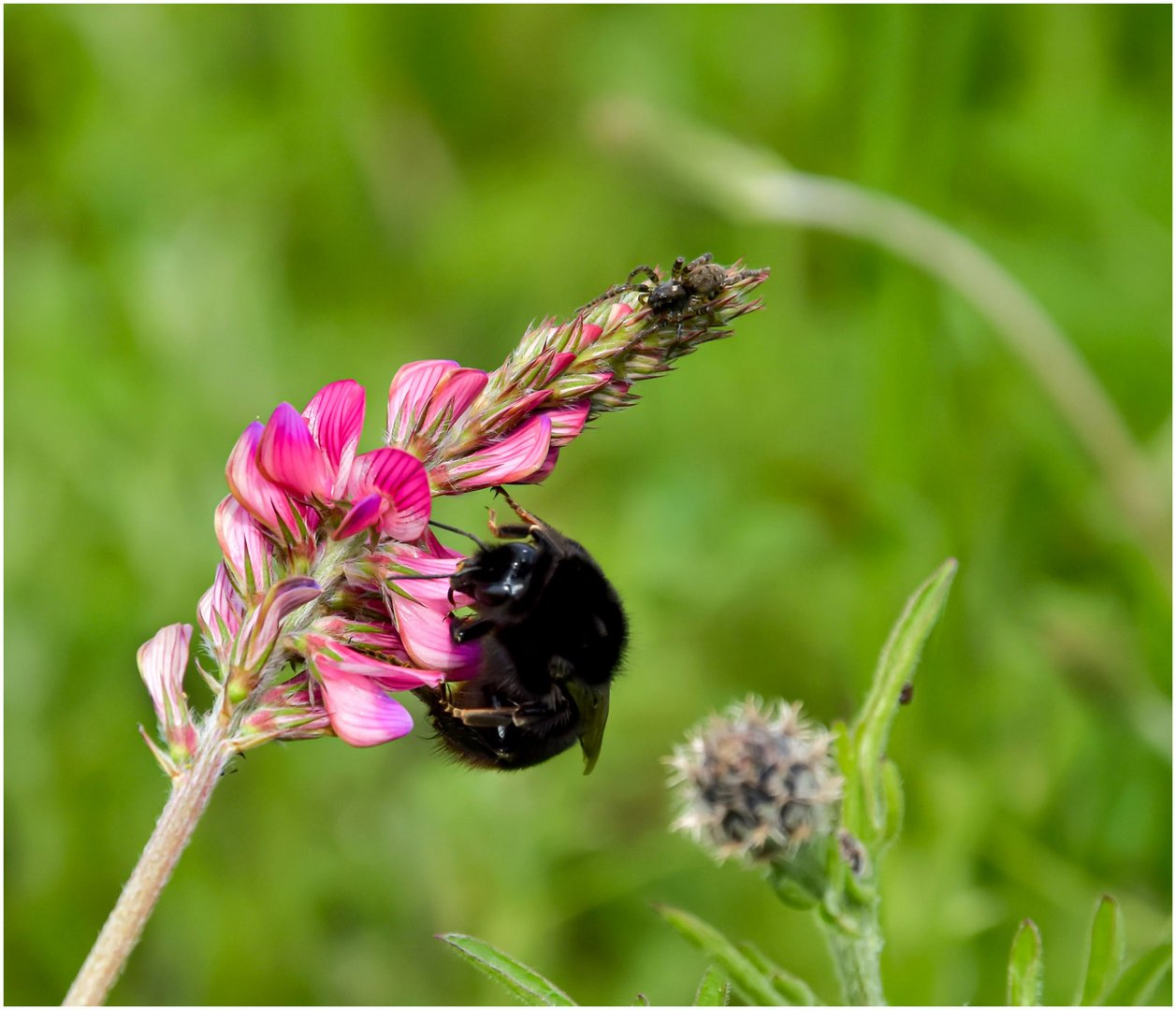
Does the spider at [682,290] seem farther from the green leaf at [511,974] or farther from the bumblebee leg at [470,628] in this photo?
the green leaf at [511,974]

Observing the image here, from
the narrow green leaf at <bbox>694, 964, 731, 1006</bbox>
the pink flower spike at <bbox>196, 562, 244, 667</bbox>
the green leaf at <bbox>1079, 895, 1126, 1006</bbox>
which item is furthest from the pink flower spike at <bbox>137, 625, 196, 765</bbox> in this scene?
the green leaf at <bbox>1079, 895, 1126, 1006</bbox>

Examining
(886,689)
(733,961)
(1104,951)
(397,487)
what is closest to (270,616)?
(397,487)

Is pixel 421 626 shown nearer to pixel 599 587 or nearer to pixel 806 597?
pixel 599 587

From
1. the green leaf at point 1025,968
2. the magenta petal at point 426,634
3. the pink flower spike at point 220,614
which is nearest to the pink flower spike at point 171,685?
the pink flower spike at point 220,614

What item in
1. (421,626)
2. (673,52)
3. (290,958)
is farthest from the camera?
(673,52)

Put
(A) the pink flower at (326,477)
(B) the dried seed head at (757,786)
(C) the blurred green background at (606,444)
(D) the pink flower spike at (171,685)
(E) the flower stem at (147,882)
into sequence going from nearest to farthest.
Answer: (E) the flower stem at (147,882)
(D) the pink flower spike at (171,685)
(A) the pink flower at (326,477)
(B) the dried seed head at (757,786)
(C) the blurred green background at (606,444)

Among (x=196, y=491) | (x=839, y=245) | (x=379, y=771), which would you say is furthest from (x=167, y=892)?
(x=839, y=245)
